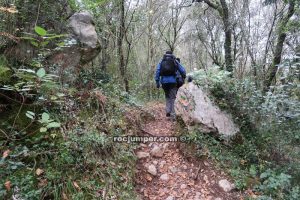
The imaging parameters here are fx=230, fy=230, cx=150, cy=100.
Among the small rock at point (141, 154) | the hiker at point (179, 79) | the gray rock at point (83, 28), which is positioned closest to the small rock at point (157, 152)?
the small rock at point (141, 154)

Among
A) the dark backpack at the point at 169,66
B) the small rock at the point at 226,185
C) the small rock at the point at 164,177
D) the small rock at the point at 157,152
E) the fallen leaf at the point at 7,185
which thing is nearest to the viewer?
the fallen leaf at the point at 7,185

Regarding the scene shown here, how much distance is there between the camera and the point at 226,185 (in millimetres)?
4293

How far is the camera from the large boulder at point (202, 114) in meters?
5.26

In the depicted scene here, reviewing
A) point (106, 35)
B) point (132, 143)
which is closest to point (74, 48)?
point (132, 143)

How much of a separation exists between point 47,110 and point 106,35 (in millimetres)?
→ 6282

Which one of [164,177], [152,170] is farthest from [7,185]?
[164,177]

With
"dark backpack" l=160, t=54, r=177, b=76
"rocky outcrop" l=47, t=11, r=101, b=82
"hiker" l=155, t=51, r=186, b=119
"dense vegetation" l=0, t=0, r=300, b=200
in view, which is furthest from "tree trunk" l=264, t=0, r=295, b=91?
"rocky outcrop" l=47, t=11, r=101, b=82

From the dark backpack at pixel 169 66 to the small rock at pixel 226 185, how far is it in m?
3.16

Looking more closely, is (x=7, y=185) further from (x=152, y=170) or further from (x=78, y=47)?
(x=78, y=47)

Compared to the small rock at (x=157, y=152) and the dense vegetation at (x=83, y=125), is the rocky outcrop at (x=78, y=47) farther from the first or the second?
the small rock at (x=157, y=152)

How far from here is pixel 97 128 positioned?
15.3 ft

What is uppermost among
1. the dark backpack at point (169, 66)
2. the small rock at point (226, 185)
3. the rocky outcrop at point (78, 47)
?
the rocky outcrop at point (78, 47)

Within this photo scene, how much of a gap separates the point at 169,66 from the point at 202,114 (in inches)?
68.1

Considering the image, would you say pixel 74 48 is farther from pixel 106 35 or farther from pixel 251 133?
pixel 251 133
